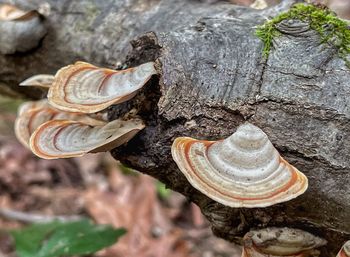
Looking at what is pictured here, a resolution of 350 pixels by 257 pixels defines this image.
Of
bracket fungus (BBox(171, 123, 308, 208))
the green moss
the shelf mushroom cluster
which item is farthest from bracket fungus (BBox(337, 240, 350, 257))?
the shelf mushroom cluster

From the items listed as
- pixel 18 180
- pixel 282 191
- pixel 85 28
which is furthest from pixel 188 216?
pixel 282 191

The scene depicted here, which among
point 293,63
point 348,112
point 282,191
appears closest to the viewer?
point 282,191

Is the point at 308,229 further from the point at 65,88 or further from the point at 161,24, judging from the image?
the point at 161,24

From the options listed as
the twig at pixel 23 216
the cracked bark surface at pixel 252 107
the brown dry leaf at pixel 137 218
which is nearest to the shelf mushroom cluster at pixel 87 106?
the cracked bark surface at pixel 252 107

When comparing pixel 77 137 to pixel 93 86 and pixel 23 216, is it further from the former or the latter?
pixel 23 216

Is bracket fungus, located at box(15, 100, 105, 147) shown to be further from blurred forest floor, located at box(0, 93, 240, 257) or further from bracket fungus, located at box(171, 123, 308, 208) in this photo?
blurred forest floor, located at box(0, 93, 240, 257)

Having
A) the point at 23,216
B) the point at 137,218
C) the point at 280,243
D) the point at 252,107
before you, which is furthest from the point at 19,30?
the point at 137,218

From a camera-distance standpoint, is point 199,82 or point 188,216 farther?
point 188,216
